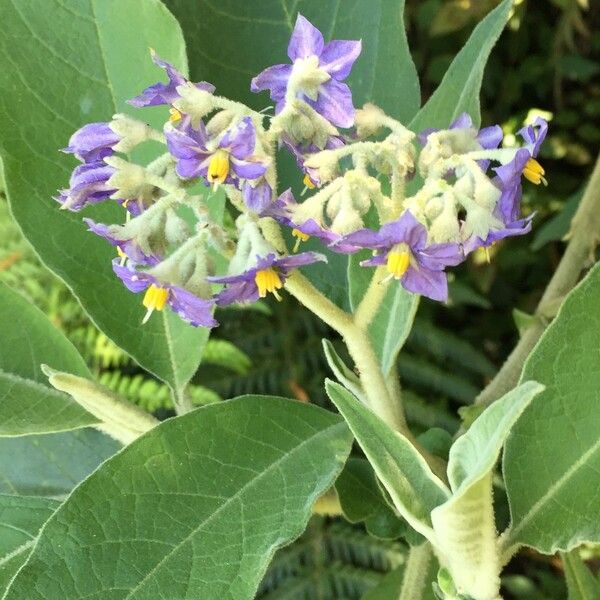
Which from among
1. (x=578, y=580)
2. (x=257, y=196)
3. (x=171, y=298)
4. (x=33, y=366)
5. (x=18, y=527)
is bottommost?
(x=578, y=580)

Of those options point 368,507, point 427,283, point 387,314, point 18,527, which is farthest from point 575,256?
point 18,527

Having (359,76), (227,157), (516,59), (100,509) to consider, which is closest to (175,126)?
(227,157)

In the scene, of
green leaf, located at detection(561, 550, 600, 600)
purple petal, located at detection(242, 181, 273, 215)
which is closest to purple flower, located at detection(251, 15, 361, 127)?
purple petal, located at detection(242, 181, 273, 215)

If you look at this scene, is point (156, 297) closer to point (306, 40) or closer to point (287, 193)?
point (287, 193)

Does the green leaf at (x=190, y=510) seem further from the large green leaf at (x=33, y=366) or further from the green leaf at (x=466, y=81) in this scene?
the green leaf at (x=466, y=81)

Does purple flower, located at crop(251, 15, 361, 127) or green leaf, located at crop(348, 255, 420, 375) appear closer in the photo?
purple flower, located at crop(251, 15, 361, 127)

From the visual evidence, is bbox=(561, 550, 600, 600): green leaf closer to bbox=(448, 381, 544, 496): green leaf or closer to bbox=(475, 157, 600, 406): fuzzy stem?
bbox=(475, 157, 600, 406): fuzzy stem
